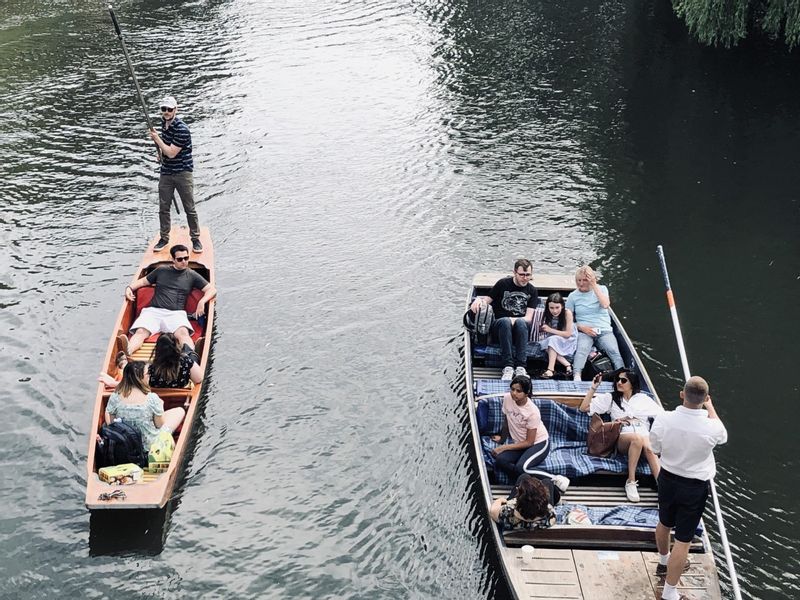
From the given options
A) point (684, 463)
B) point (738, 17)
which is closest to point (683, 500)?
point (684, 463)

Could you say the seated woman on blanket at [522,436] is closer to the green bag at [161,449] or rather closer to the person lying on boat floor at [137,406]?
the green bag at [161,449]

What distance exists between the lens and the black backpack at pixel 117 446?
9156 mm

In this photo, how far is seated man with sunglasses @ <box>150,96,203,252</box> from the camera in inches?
505

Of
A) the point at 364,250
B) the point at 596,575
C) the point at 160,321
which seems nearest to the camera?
the point at 596,575

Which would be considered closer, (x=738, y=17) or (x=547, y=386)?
(x=547, y=386)

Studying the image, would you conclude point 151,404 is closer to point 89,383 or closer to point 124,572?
point 124,572

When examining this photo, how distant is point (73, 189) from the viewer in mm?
17328

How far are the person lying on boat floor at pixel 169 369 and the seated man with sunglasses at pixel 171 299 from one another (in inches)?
31.2

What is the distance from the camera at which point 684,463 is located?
7.16 metres

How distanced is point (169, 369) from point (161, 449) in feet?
4.58

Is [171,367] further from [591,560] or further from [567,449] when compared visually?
[591,560]

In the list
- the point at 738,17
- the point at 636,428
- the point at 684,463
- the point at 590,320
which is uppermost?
the point at 738,17

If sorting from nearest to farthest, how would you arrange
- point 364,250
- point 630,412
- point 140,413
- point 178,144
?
1. point 630,412
2. point 140,413
3. point 178,144
4. point 364,250

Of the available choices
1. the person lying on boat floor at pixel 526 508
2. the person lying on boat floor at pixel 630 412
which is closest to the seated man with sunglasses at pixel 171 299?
the person lying on boat floor at pixel 526 508
